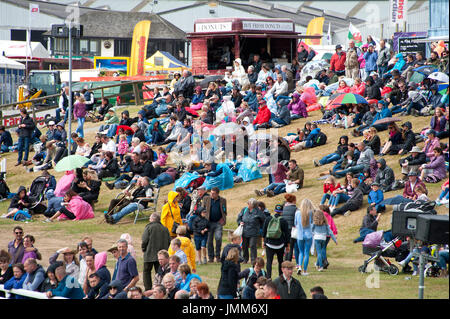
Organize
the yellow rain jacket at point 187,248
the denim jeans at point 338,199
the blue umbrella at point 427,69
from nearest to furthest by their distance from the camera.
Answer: the yellow rain jacket at point 187,248
the denim jeans at point 338,199
the blue umbrella at point 427,69

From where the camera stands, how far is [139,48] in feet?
138

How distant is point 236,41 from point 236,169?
39.8 feet

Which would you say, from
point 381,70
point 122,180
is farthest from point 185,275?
point 381,70

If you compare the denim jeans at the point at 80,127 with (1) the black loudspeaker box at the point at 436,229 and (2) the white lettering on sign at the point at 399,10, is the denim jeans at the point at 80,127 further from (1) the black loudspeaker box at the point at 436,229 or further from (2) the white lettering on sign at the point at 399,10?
(1) the black loudspeaker box at the point at 436,229

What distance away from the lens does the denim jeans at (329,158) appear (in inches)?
869

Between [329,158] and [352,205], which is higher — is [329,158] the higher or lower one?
the higher one

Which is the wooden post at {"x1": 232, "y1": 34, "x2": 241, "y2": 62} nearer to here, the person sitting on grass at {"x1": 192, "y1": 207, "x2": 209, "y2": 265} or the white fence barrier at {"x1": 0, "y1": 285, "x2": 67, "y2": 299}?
the person sitting on grass at {"x1": 192, "y1": 207, "x2": 209, "y2": 265}

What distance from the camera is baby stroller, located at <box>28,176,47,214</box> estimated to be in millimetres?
22062

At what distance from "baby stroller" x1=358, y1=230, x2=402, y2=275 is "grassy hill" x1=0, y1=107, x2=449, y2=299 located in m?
0.20

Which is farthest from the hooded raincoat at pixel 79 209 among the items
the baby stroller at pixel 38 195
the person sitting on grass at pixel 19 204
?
the person sitting on grass at pixel 19 204

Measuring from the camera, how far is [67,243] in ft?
59.9

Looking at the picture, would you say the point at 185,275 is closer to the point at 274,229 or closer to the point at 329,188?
the point at 274,229

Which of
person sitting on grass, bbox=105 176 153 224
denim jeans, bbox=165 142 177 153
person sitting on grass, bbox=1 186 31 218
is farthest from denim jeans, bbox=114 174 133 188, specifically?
denim jeans, bbox=165 142 177 153

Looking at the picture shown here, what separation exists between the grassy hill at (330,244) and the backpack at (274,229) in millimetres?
964
